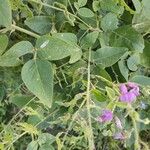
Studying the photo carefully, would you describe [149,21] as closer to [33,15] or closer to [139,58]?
[139,58]

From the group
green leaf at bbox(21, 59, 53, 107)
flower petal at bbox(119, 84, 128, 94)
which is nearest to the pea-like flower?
flower petal at bbox(119, 84, 128, 94)

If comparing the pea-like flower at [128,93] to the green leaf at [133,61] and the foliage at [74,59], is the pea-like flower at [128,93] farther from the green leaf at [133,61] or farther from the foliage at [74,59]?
the green leaf at [133,61]

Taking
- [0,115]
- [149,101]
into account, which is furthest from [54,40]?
[0,115]

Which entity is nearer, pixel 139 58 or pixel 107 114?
pixel 107 114

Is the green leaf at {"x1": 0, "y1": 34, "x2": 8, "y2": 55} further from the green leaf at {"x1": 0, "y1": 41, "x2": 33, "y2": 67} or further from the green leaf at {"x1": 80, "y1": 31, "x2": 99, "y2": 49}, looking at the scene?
the green leaf at {"x1": 80, "y1": 31, "x2": 99, "y2": 49}

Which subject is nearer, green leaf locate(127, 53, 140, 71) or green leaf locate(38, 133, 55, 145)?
green leaf locate(38, 133, 55, 145)

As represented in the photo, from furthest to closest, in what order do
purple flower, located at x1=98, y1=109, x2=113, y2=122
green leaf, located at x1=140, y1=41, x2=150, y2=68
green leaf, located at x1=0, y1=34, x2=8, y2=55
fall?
green leaf, located at x1=140, y1=41, x2=150, y2=68
green leaf, located at x1=0, y1=34, x2=8, y2=55
purple flower, located at x1=98, y1=109, x2=113, y2=122
